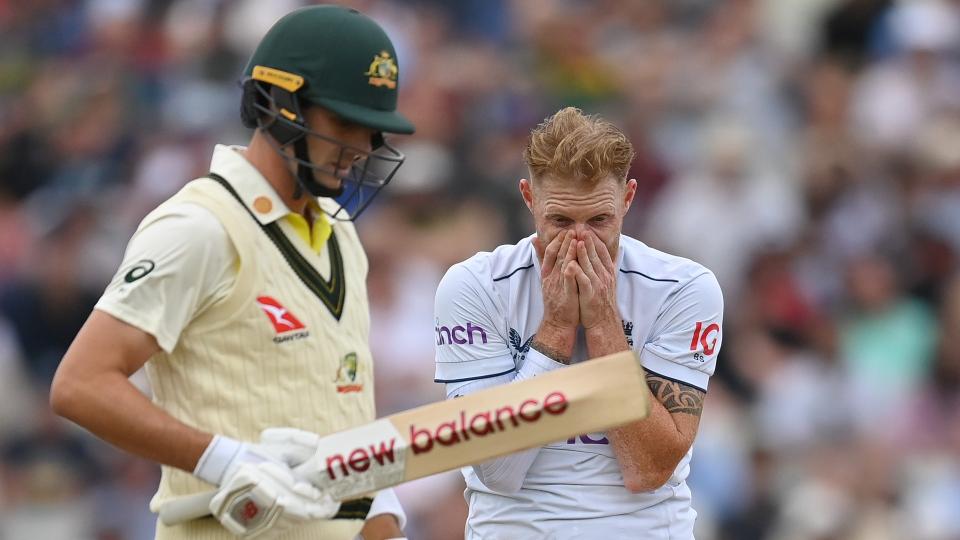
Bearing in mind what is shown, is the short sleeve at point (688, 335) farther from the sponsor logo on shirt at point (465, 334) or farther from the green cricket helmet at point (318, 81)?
the green cricket helmet at point (318, 81)

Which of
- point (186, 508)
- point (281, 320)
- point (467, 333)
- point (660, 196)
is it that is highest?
point (281, 320)

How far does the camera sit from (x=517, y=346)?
13.9 ft

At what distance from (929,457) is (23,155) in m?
5.66

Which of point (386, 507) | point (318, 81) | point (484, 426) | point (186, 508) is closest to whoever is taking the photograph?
point (484, 426)

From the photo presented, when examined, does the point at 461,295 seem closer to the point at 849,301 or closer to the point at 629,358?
the point at 629,358

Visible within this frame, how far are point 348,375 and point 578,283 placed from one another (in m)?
0.63

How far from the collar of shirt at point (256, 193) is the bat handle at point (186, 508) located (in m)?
0.68

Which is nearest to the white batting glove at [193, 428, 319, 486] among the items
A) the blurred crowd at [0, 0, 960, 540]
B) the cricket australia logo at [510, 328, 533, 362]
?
the cricket australia logo at [510, 328, 533, 362]

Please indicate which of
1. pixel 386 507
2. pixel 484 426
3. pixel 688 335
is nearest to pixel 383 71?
pixel 484 426

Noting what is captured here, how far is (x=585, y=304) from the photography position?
4.06m

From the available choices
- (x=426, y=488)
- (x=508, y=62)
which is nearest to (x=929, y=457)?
(x=426, y=488)

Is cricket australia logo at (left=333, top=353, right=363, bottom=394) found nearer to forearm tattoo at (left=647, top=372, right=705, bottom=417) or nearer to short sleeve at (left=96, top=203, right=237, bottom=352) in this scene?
short sleeve at (left=96, top=203, right=237, bottom=352)

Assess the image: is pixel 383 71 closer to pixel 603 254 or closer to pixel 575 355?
pixel 603 254

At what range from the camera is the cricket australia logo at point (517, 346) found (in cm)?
424
